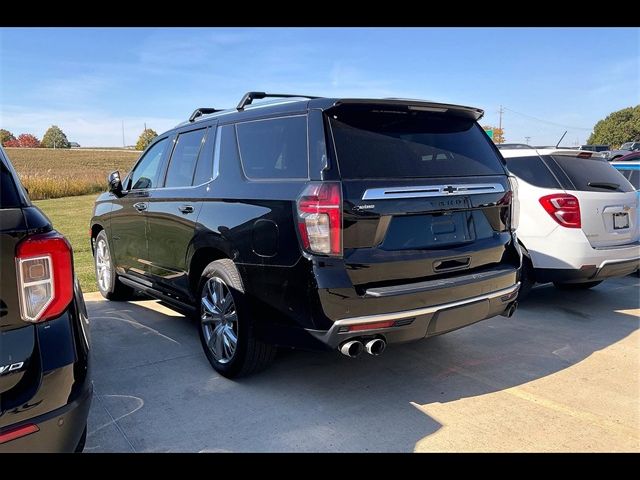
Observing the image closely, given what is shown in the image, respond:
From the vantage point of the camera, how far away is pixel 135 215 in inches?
199

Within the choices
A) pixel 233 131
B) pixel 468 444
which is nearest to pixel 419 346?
pixel 468 444

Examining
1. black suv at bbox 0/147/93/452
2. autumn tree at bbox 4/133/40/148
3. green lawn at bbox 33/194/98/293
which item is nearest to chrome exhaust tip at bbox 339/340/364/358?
black suv at bbox 0/147/93/452

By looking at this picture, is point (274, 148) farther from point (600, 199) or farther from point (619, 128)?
point (619, 128)

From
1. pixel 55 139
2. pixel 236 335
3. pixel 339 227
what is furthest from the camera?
pixel 55 139

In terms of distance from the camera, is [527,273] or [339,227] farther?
[527,273]

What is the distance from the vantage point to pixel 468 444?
114 inches

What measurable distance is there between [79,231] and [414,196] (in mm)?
11055

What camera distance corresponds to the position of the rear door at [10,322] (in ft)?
6.29

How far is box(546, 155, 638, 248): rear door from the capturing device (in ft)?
17.2

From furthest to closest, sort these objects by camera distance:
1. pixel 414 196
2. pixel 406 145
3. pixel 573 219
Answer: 1. pixel 573 219
2. pixel 406 145
3. pixel 414 196

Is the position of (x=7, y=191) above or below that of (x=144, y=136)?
below

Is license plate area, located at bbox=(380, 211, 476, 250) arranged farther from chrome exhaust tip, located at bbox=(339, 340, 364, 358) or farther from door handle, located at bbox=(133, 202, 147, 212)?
door handle, located at bbox=(133, 202, 147, 212)

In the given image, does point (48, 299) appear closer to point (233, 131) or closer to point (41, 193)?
A: point (233, 131)

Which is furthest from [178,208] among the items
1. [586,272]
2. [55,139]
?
[55,139]
